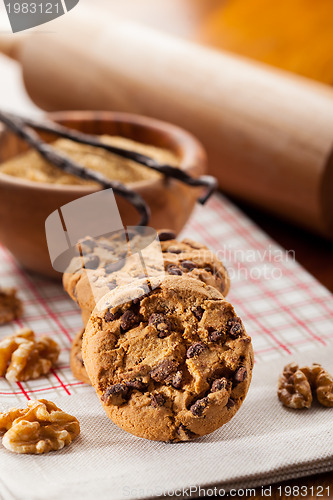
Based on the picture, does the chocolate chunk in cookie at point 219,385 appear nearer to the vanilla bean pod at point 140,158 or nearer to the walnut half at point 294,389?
the walnut half at point 294,389

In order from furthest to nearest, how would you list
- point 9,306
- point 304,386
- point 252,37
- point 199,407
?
point 252,37 < point 9,306 < point 304,386 < point 199,407

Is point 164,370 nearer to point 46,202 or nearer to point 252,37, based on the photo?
point 46,202

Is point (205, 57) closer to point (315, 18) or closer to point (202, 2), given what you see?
point (315, 18)

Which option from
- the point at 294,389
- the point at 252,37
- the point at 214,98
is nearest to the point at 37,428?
the point at 294,389

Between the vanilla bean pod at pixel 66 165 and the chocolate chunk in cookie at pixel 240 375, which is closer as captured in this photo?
the chocolate chunk in cookie at pixel 240 375

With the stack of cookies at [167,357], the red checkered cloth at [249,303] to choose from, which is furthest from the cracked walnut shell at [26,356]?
the stack of cookies at [167,357]

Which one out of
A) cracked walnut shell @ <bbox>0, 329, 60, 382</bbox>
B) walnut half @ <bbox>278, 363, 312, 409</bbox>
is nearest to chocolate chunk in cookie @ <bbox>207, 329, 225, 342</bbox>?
walnut half @ <bbox>278, 363, 312, 409</bbox>
